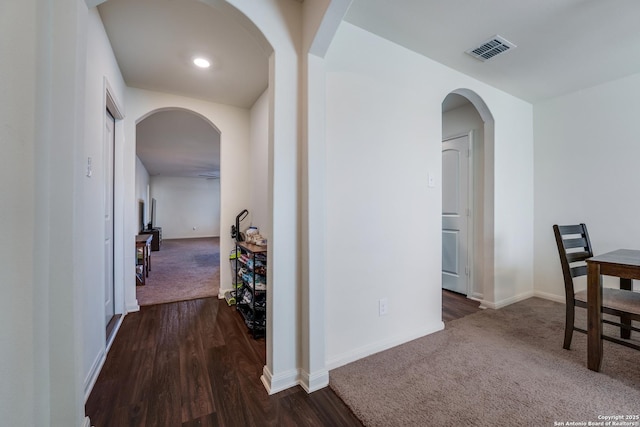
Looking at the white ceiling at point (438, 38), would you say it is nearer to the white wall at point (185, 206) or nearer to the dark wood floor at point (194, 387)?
the dark wood floor at point (194, 387)

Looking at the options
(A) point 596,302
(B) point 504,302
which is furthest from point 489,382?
(B) point 504,302

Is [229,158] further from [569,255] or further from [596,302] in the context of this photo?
[596,302]

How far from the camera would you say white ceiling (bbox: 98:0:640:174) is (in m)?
1.69

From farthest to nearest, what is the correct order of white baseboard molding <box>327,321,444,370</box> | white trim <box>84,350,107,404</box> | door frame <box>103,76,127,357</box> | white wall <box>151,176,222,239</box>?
white wall <box>151,176,222,239</box> < door frame <box>103,76,127,357</box> < white baseboard molding <box>327,321,444,370</box> < white trim <box>84,350,107,404</box>

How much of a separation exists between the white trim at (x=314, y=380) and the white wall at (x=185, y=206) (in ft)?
32.4

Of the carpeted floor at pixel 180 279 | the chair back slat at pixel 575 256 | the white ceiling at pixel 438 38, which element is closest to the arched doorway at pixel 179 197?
the carpeted floor at pixel 180 279

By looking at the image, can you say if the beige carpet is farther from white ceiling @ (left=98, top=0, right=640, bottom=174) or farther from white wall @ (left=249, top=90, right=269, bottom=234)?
white ceiling @ (left=98, top=0, right=640, bottom=174)

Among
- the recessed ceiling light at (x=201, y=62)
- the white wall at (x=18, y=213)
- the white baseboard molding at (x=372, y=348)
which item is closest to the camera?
the white wall at (x=18, y=213)

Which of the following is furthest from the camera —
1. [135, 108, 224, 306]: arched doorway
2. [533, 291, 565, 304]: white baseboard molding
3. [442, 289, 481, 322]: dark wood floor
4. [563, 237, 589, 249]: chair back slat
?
[135, 108, 224, 306]: arched doorway

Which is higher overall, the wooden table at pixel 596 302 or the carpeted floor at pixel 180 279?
the wooden table at pixel 596 302

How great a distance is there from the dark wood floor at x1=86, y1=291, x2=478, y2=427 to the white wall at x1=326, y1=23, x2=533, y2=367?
42cm

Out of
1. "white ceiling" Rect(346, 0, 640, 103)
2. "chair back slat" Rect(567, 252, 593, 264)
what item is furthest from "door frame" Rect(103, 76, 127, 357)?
"chair back slat" Rect(567, 252, 593, 264)

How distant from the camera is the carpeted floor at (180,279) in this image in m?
3.24

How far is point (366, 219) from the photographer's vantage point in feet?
6.15
